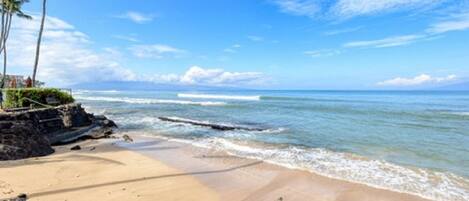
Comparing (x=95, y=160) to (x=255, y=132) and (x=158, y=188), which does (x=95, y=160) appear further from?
(x=255, y=132)

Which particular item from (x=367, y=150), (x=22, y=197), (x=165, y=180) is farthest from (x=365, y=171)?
(x=22, y=197)

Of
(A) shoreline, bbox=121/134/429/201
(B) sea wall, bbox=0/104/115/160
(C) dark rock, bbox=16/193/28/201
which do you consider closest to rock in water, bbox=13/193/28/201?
(C) dark rock, bbox=16/193/28/201

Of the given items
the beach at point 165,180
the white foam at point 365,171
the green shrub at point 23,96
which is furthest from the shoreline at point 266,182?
the green shrub at point 23,96

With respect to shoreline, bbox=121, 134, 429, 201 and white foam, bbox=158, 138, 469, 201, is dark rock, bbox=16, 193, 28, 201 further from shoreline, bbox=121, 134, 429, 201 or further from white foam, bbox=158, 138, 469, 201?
white foam, bbox=158, 138, 469, 201

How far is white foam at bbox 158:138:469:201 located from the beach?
0.52 meters

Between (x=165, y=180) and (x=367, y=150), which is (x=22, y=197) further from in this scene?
(x=367, y=150)

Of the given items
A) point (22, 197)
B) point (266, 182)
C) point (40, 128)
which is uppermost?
point (40, 128)

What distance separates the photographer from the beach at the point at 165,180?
6.83 m

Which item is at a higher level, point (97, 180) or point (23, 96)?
point (23, 96)

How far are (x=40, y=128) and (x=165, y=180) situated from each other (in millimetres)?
8101

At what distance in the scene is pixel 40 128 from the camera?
1328 centimetres

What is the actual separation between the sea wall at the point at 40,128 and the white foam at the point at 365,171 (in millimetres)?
5605

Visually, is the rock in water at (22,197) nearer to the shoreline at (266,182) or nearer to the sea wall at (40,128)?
the shoreline at (266,182)

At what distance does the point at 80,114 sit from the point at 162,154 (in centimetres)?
792
